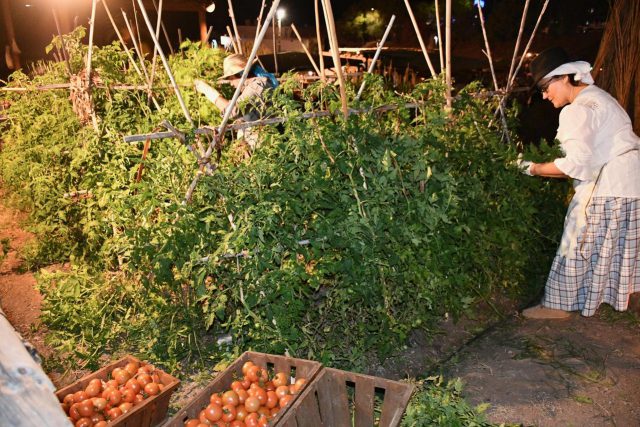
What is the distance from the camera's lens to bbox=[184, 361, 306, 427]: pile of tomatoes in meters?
2.37

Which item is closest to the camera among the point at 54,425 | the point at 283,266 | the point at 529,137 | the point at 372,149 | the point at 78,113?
the point at 54,425

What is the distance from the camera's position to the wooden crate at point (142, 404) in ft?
8.03

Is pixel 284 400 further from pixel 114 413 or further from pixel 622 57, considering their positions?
pixel 622 57

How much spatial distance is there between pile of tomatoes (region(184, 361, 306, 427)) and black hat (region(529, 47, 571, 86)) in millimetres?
2828

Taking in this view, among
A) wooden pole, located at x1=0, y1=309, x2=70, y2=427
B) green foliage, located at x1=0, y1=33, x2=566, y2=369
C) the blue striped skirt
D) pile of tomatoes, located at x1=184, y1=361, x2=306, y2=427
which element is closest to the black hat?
green foliage, located at x1=0, y1=33, x2=566, y2=369

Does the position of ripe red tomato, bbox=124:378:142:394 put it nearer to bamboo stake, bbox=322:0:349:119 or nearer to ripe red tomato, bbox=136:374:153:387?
ripe red tomato, bbox=136:374:153:387

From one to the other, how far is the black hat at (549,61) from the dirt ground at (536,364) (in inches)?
77.7

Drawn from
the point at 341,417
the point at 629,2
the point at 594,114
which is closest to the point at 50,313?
the point at 341,417

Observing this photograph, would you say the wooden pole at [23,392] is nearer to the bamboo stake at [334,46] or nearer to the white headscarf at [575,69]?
the bamboo stake at [334,46]

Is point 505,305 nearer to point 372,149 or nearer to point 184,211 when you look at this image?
point 372,149

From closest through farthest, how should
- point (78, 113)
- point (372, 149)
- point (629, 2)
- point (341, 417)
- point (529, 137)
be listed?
1. point (341, 417)
2. point (372, 149)
3. point (78, 113)
4. point (629, 2)
5. point (529, 137)

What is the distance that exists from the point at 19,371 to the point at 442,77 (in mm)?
3639

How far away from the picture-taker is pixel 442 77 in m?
3.97

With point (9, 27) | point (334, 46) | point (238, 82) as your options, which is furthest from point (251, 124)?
point (9, 27)
